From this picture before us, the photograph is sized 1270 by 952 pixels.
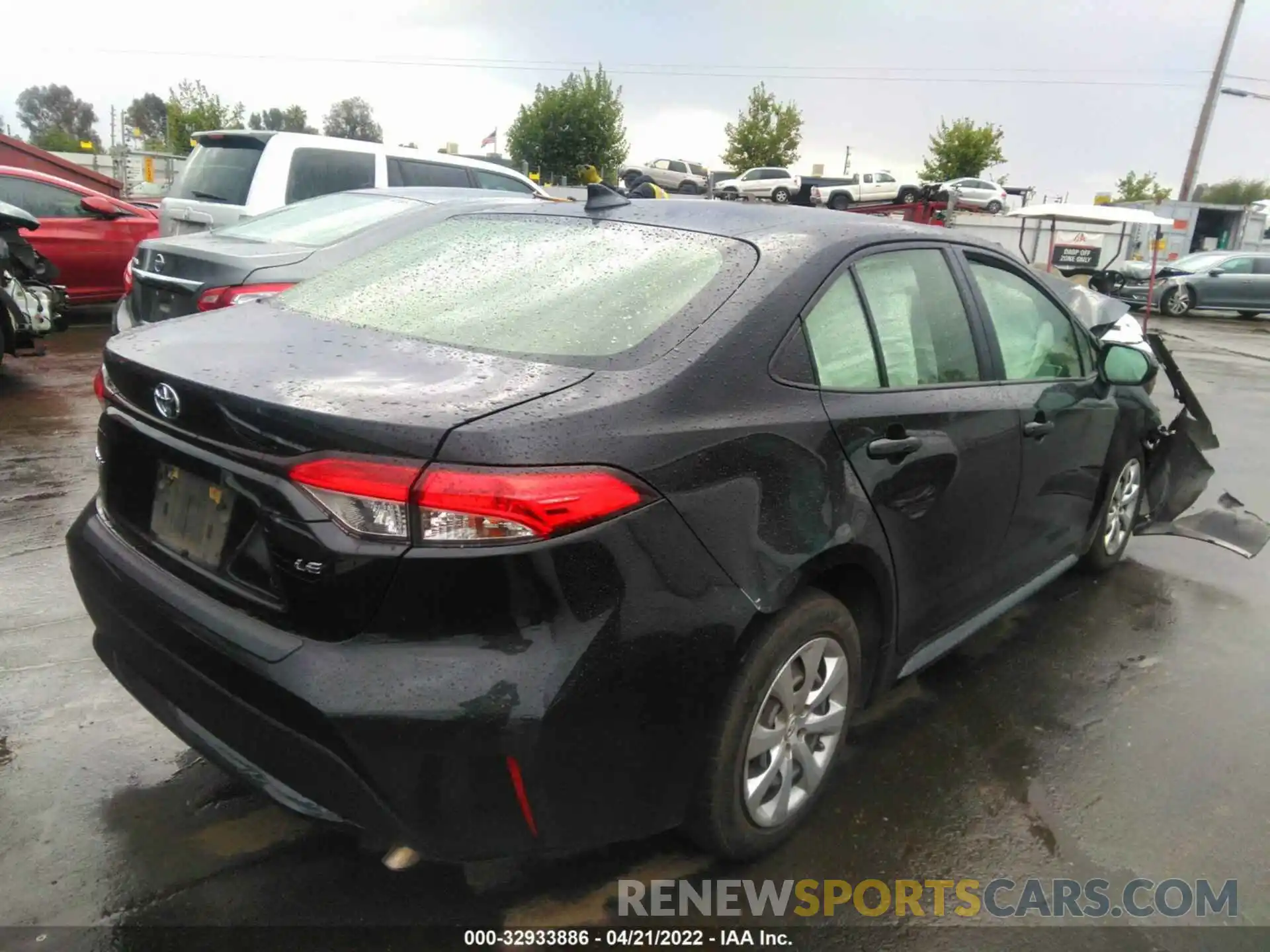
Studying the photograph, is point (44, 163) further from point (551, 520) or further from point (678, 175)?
point (678, 175)

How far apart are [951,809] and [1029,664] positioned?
1137 millimetres

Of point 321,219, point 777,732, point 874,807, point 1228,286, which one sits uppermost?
point 321,219

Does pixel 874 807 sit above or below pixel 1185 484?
below

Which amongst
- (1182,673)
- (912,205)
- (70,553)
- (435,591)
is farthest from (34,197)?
(912,205)

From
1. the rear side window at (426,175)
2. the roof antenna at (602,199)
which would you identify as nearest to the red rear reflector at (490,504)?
the roof antenna at (602,199)

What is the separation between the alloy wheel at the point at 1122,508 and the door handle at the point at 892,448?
209 cm

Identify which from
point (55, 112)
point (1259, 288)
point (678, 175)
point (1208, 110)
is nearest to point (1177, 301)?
point (1259, 288)

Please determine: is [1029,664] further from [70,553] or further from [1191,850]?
[70,553]

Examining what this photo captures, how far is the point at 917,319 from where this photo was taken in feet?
9.30

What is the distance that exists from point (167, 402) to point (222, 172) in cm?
676

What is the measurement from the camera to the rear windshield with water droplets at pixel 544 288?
221 centimetres

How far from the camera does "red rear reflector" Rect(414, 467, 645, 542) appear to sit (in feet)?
5.72

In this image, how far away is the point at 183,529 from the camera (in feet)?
6.95

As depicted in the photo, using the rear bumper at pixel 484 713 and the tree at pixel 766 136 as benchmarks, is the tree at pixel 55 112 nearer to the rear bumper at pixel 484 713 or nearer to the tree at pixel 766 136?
the tree at pixel 766 136
